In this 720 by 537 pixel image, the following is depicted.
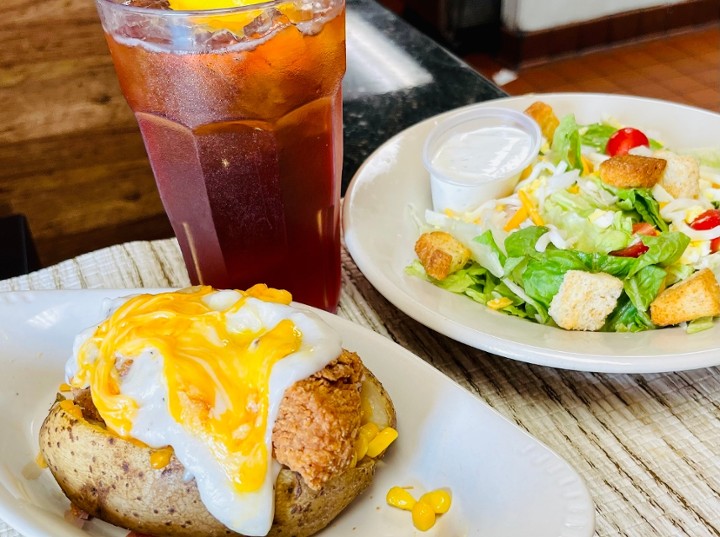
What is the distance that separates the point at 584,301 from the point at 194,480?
0.62 metres

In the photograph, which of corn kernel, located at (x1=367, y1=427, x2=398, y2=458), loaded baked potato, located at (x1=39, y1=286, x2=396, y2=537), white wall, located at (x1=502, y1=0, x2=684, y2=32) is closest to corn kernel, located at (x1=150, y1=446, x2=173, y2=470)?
loaded baked potato, located at (x1=39, y1=286, x2=396, y2=537)

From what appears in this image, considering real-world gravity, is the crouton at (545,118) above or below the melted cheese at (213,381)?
below

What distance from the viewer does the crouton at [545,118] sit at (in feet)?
4.97

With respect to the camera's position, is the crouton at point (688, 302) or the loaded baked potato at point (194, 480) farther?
the crouton at point (688, 302)

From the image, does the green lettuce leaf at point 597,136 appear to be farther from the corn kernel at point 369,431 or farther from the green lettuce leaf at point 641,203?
the corn kernel at point 369,431

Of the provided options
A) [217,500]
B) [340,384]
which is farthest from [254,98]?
[217,500]

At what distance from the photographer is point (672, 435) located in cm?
96

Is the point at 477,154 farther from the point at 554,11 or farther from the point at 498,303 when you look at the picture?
the point at 554,11

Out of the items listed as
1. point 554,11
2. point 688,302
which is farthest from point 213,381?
point 554,11

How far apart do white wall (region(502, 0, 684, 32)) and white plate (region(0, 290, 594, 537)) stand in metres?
3.70

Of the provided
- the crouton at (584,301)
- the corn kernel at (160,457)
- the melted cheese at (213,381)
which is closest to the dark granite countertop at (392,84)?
the crouton at (584,301)

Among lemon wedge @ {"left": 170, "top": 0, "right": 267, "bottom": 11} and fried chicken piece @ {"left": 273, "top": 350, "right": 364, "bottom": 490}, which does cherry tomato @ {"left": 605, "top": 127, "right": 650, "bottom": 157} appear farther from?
fried chicken piece @ {"left": 273, "top": 350, "right": 364, "bottom": 490}

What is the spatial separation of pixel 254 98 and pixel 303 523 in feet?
1.79

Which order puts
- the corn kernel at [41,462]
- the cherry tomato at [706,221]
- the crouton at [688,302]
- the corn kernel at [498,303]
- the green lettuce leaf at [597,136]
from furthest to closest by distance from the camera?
the green lettuce leaf at [597,136] < the cherry tomato at [706,221] < the corn kernel at [498,303] < the crouton at [688,302] < the corn kernel at [41,462]
